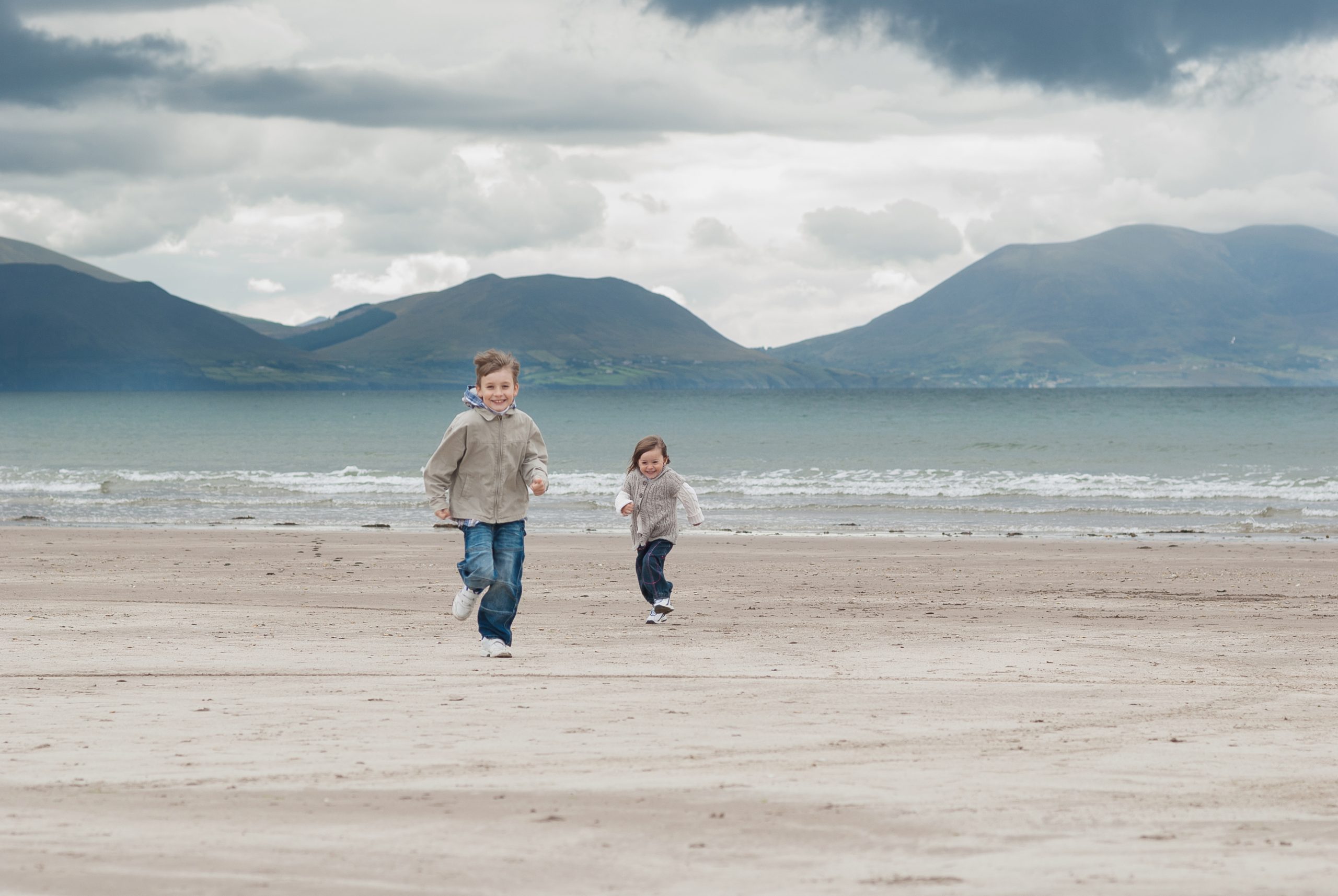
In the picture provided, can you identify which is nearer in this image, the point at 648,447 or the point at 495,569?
the point at 495,569

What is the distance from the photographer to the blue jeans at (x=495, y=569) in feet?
24.8

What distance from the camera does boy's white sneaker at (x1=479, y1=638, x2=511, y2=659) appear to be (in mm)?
7785

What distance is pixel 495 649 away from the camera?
7.79m

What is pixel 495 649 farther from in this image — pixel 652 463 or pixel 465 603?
pixel 652 463

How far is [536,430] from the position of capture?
766cm

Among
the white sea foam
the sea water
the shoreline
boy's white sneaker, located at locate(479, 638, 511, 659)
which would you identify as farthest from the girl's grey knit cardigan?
the white sea foam

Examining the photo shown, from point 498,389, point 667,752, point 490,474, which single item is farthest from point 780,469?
point 667,752

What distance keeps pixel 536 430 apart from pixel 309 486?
25.3 meters

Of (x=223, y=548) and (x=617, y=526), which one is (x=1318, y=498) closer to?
(x=617, y=526)

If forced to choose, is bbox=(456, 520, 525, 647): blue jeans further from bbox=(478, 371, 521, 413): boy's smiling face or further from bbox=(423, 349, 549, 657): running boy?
bbox=(478, 371, 521, 413): boy's smiling face

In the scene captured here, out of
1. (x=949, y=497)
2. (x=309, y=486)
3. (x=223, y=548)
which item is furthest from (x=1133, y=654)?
(x=309, y=486)

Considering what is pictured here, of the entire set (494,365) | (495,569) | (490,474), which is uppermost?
(494,365)

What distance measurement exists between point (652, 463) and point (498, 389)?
275 centimetres

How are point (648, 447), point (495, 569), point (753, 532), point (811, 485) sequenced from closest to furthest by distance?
point (495, 569), point (648, 447), point (753, 532), point (811, 485)
